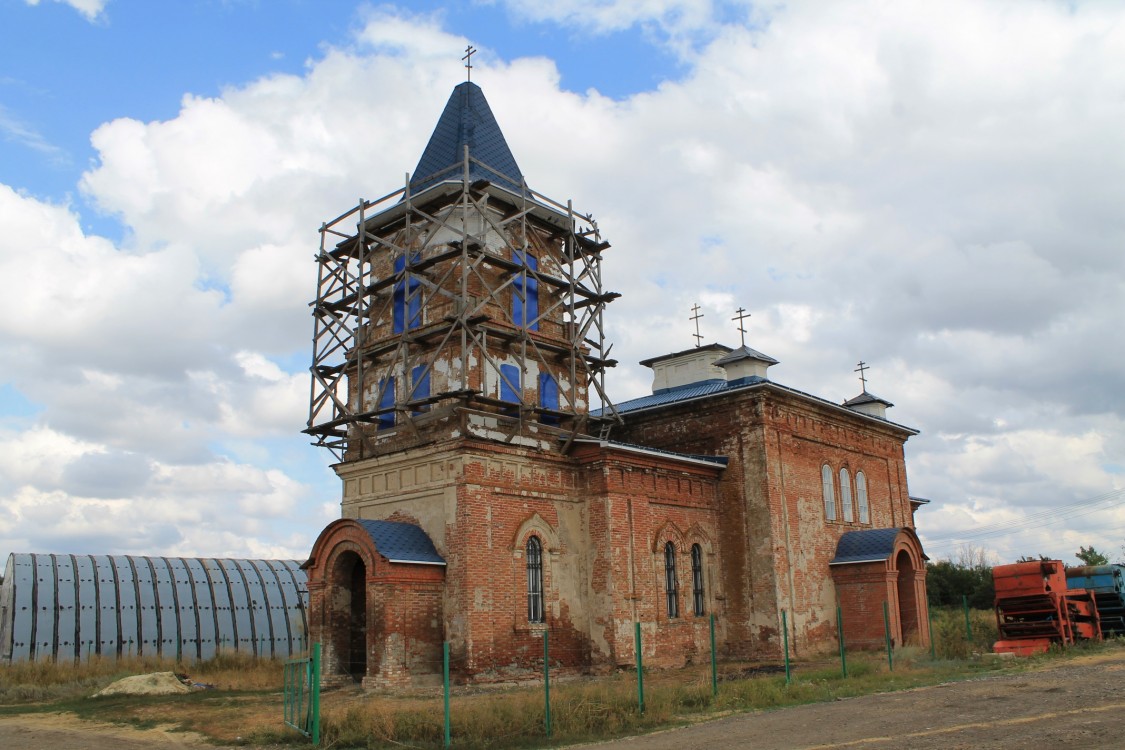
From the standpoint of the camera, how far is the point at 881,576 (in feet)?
82.7

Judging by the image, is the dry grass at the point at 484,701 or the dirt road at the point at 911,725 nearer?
the dirt road at the point at 911,725

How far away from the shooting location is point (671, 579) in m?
23.3

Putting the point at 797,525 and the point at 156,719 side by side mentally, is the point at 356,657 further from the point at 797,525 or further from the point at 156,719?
the point at 797,525

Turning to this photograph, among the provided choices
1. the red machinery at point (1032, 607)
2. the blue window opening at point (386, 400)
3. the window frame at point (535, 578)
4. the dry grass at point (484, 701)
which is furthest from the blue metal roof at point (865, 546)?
the blue window opening at point (386, 400)

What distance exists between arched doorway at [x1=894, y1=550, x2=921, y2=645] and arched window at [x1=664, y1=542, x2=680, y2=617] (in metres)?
6.83

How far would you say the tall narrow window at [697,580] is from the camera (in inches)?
941

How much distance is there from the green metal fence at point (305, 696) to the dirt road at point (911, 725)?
139cm

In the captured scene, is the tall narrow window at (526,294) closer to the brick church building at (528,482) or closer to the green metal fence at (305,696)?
the brick church building at (528,482)

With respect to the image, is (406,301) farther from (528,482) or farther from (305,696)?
(305,696)

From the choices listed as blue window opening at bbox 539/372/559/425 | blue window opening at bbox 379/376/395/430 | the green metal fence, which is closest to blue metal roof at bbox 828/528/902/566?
blue window opening at bbox 539/372/559/425

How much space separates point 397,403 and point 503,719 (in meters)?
9.78

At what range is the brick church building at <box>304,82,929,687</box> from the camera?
19875 mm

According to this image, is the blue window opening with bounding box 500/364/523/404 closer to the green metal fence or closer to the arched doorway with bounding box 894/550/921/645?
the green metal fence

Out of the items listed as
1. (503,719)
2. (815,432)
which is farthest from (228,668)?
(815,432)
